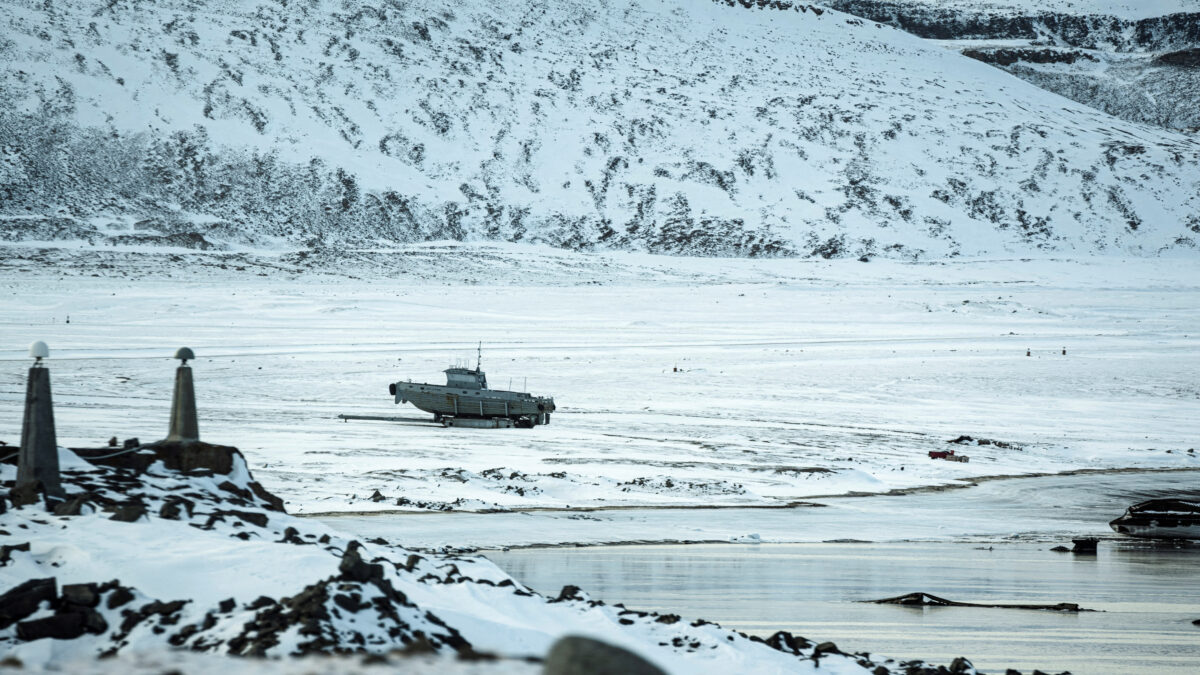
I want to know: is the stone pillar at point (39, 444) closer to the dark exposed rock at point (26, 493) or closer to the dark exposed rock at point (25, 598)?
the dark exposed rock at point (26, 493)

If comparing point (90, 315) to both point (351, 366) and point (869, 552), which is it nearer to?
point (351, 366)

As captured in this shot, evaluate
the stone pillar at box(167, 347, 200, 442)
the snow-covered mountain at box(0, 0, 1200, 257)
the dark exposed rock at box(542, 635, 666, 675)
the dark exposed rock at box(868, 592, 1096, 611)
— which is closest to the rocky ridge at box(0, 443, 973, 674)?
the stone pillar at box(167, 347, 200, 442)

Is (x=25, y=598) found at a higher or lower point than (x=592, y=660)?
lower

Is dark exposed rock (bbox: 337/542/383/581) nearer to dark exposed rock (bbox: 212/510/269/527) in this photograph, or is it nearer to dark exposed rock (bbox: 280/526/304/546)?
dark exposed rock (bbox: 280/526/304/546)

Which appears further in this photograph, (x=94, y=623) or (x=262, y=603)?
(x=262, y=603)

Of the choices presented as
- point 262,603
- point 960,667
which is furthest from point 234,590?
point 960,667

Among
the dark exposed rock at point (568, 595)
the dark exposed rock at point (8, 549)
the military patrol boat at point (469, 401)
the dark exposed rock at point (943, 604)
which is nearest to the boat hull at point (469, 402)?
the military patrol boat at point (469, 401)

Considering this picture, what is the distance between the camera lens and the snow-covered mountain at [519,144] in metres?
110

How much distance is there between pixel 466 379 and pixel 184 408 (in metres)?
25.3

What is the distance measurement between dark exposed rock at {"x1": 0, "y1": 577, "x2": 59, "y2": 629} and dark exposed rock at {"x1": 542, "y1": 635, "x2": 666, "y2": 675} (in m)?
5.72

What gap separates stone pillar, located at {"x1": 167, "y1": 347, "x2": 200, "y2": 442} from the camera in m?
11.2

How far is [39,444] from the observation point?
9.83 m

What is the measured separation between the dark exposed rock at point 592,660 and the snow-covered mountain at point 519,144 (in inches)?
3937

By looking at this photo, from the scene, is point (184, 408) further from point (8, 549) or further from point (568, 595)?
point (568, 595)
